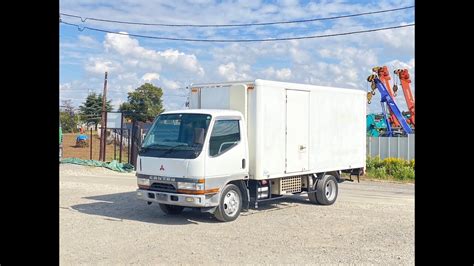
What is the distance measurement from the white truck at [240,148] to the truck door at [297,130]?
0.02 metres

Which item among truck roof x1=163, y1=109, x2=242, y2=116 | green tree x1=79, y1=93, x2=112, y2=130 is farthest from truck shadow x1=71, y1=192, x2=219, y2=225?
green tree x1=79, y1=93, x2=112, y2=130

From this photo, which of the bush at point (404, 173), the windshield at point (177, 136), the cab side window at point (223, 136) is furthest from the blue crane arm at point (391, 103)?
the windshield at point (177, 136)

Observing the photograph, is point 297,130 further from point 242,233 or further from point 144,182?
point 144,182

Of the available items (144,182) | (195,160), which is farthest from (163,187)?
(195,160)

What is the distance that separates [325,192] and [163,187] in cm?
490

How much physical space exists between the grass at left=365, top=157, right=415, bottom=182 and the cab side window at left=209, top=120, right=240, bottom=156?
13302 mm

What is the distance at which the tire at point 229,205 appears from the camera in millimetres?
10684

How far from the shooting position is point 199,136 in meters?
10.5

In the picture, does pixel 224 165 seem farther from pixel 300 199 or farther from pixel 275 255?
pixel 300 199

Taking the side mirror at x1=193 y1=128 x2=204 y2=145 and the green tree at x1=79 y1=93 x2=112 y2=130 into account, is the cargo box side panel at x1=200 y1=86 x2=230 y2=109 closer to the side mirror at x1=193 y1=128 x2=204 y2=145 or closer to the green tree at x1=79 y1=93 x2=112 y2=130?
the side mirror at x1=193 y1=128 x2=204 y2=145

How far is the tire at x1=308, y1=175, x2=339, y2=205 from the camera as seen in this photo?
44.1 ft

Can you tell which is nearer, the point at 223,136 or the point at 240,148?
the point at 223,136
